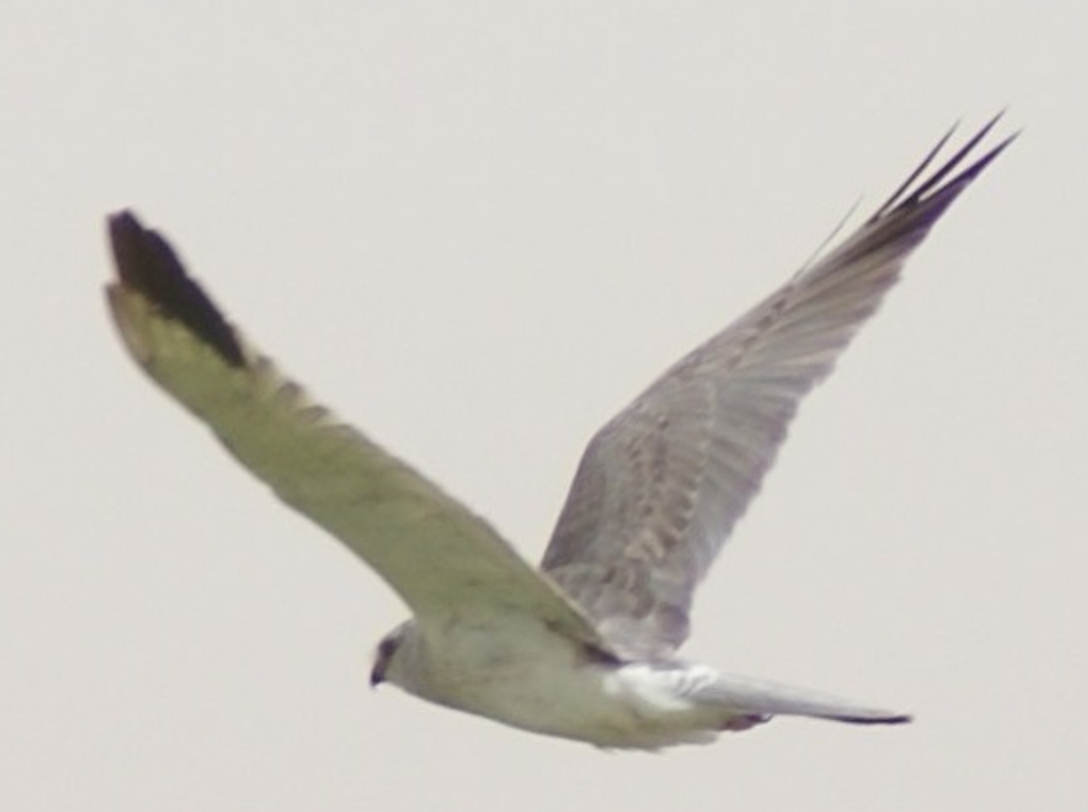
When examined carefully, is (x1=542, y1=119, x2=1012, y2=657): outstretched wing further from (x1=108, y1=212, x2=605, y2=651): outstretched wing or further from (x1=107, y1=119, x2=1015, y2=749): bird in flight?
(x1=108, y1=212, x2=605, y2=651): outstretched wing

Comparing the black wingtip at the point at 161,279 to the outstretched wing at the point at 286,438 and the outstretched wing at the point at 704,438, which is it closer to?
the outstretched wing at the point at 286,438

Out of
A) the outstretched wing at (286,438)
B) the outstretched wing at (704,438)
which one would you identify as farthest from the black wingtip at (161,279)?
the outstretched wing at (704,438)

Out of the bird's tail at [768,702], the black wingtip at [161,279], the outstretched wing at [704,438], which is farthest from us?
the outstretched wing at [704,438]

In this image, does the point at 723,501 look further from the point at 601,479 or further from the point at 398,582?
the point at 398,582

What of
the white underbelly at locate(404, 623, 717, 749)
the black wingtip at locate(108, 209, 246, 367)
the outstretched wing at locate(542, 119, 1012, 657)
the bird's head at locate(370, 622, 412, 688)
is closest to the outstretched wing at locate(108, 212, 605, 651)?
the black wingtip at locate(108, 209, 246, 367)

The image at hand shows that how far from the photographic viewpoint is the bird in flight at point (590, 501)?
22.3 ft

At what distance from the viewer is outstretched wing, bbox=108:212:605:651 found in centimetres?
668

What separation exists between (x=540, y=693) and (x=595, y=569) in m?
1.24

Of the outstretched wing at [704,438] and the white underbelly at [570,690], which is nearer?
the white underbelly at [570,690]

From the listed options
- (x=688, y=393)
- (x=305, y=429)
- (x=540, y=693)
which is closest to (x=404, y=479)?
(x=305, y=429)

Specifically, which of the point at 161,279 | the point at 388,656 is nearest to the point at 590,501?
the point at 388,656

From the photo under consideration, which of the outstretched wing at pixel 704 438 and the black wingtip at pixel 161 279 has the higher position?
the outstretched wing at pixel 704 438

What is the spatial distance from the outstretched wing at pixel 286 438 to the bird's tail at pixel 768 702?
1.61 ft

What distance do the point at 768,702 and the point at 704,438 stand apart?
7.12 ft
